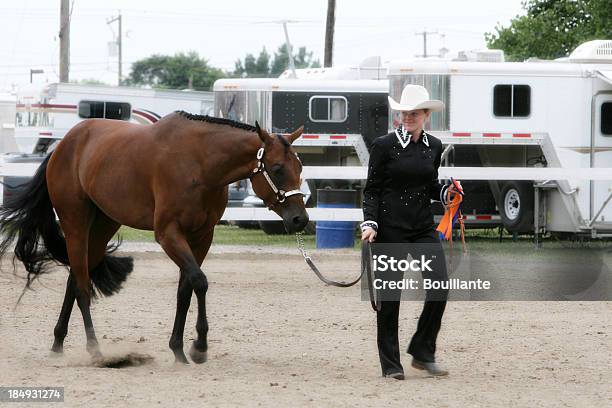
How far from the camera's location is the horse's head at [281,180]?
742cm

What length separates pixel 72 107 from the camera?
29.4 metres

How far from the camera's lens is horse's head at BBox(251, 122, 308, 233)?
292 inches

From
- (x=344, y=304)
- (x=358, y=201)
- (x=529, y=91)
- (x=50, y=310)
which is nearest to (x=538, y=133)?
(x=529, y=91)

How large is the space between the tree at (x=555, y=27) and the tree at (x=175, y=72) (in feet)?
216

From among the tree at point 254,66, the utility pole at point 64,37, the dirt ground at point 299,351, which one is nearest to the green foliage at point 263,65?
the tree at point 254,66

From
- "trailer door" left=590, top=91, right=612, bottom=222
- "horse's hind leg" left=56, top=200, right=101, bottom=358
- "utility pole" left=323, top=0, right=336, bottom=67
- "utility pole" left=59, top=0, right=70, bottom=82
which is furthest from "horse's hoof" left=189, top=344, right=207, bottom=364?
"utility pole" left=59, top=0, right=70, bottom=82

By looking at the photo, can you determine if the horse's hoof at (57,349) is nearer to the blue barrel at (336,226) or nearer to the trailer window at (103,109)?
the blue barrel at (336,226)

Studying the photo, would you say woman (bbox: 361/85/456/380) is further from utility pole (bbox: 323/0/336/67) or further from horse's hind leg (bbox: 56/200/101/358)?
utility pole (bbox: 323/0/336/67)

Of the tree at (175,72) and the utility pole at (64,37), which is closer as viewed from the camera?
the utility pole at (64,37)

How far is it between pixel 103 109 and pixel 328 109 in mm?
10852

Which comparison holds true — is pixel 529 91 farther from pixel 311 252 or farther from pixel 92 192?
pixel 92 192

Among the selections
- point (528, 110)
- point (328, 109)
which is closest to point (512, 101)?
point (528, 110)

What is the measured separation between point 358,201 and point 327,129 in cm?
144

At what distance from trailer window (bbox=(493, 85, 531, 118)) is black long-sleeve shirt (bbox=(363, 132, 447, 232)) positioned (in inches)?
477
